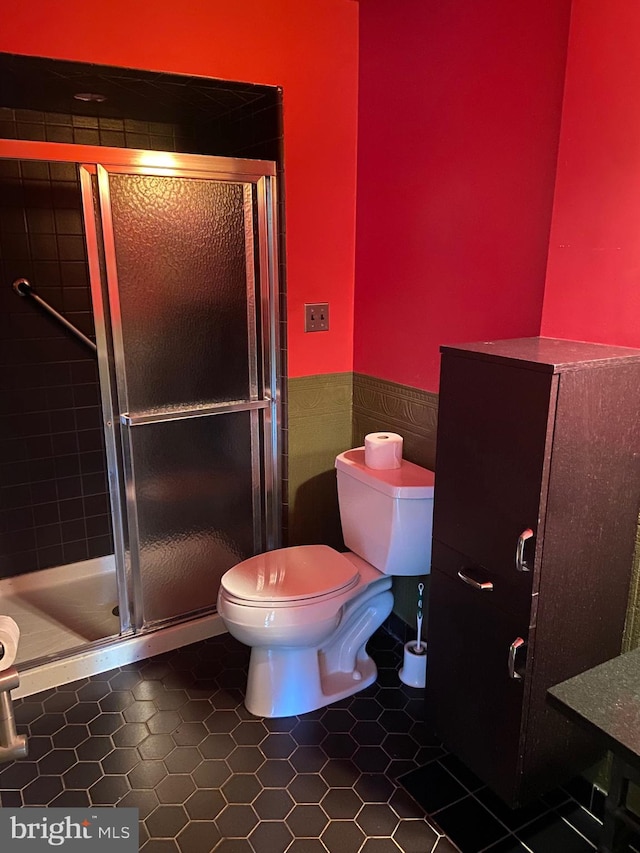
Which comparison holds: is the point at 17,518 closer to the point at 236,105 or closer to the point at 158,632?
the point at 158,632

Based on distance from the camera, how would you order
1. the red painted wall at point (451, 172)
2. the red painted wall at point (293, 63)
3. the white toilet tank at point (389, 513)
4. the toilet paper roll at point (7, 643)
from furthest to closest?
the white toilet tank at point (389, 513), the red painted wall at point (293, 63), the red painted wall at point (451, 172), the toilet paper roll at point (7, 643)

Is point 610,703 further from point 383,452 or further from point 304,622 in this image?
point 383,452

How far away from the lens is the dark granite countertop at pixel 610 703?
1.05 m

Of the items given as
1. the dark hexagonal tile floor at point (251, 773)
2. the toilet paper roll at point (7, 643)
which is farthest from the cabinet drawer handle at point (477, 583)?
the toilet paper roll at point (7, 643)

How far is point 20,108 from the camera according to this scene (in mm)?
2457

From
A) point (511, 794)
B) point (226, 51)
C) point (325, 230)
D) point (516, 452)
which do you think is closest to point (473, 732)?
point (511, 794)

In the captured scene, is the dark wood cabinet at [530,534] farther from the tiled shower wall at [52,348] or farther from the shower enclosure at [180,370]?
the tiled shower wall at [52,348]

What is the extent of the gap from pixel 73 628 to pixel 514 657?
5.94 feet

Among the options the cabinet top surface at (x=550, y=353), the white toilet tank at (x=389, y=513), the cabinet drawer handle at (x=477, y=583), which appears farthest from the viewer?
the white toilet tank at (x=389, y=513)

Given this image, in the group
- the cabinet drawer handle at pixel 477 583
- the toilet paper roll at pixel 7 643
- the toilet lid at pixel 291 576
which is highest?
the toilet paper roll at pixel 7 643

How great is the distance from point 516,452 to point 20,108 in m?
2.31

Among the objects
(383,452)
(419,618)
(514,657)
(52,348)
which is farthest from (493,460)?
(52,348)

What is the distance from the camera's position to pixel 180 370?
2.29 meters

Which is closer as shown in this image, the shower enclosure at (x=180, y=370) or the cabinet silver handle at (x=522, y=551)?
the cabinet silver handle at (x=522, y=551)
